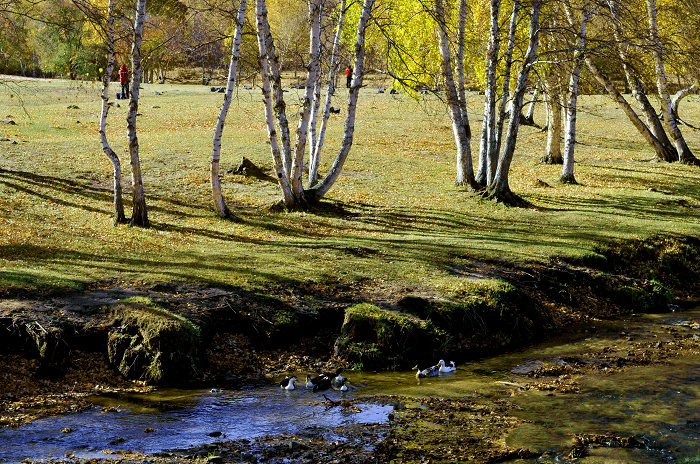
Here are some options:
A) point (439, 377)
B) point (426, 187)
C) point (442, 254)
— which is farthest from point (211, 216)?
point (439, 377)

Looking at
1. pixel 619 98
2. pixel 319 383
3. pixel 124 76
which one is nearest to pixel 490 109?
pixel 619 98

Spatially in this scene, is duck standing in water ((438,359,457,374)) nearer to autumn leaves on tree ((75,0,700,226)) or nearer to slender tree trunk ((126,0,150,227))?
autumn leaves on tree ((75,0,700,226))

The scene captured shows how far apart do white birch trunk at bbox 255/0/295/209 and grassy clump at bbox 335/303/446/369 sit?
305 inches

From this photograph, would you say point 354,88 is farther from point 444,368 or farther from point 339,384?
point 339,384

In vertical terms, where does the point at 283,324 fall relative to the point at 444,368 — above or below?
above

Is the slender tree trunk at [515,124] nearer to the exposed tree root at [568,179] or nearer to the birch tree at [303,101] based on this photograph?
the birch tree at [303,101]

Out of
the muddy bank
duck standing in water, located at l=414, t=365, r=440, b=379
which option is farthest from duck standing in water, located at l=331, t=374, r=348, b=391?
duck standing in water, located at l=414, t=365, r=440, b=379

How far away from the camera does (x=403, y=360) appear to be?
1065 centimetres

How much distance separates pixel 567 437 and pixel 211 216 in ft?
42.3

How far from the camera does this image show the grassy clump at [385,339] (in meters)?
10.6

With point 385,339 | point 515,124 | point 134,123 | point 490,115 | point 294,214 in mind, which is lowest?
point 385,339

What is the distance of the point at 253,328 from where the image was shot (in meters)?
10.9

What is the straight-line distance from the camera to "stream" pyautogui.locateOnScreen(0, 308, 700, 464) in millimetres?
7199

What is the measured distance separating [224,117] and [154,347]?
29.4 feet
